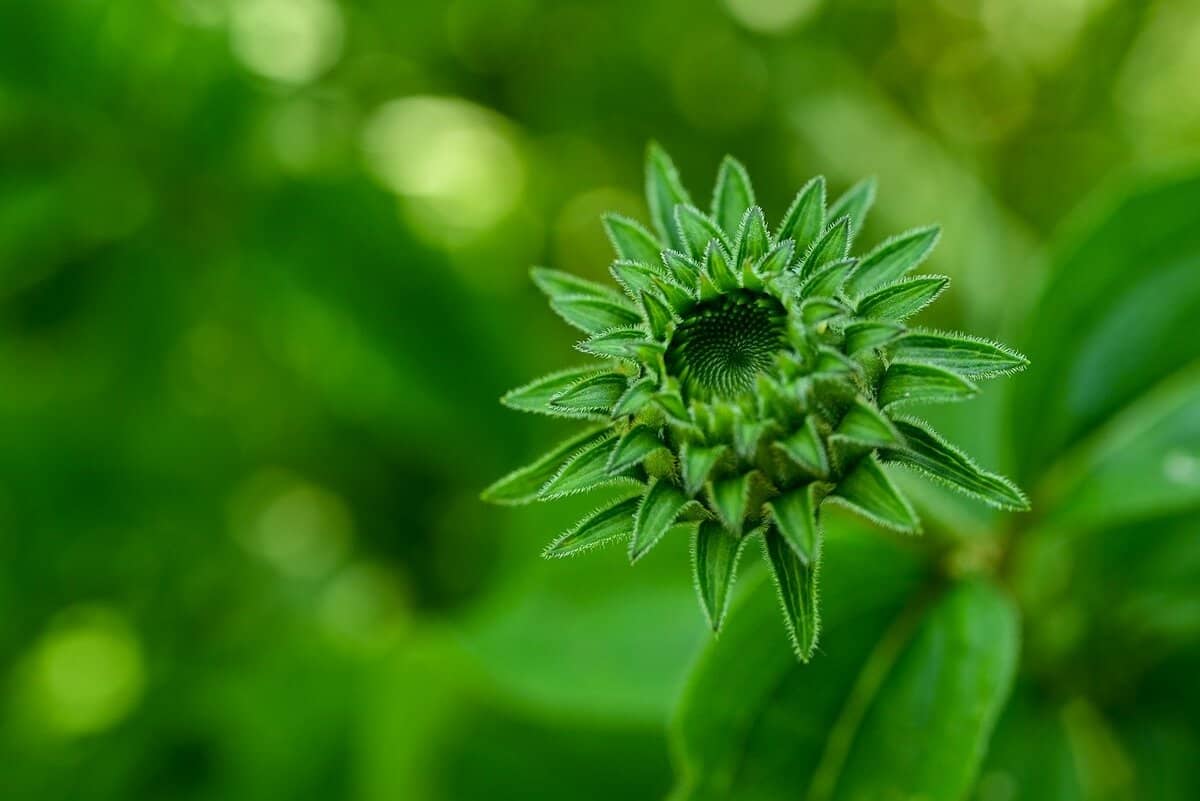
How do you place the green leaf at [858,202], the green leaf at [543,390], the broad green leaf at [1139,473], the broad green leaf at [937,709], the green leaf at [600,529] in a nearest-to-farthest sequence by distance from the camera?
the green leaf at [600,529], the green leaf at [543,390], the green leaf at [858,202], the broad green leaf at [937,709], the broad green leaf at [1139,473]

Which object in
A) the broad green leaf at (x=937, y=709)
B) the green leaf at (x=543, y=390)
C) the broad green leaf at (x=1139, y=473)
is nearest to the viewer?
the green leaf at (x=543, y=390)

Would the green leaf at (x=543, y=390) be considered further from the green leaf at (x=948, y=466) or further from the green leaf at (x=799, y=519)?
the green leaf at (x=948, y=466)

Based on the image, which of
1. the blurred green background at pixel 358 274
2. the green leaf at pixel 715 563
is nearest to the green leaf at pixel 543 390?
the green leaf at pixel 715 563

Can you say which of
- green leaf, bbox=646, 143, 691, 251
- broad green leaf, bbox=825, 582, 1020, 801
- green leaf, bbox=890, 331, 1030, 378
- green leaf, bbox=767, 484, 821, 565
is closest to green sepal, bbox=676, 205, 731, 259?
green leaf, bbox=646, 143, 691, 251

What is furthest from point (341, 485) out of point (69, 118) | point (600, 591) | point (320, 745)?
point (600, 591)

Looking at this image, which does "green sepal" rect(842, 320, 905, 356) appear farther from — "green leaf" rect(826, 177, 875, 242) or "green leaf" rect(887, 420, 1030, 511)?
"green leaf" rect(826, 177, 875, 242)

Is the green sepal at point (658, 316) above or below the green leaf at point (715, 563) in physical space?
above

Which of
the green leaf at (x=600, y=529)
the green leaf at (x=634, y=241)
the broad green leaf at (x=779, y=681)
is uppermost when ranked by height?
the green leaf at (x=634, y=241)

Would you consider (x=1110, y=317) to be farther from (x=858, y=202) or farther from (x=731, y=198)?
(x=731, y=198)

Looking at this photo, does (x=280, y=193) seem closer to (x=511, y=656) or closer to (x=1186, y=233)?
(x=511, y=656)

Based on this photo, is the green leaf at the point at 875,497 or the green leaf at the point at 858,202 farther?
the green leaf at the point at 858,202
